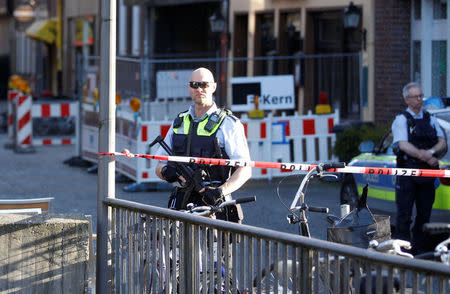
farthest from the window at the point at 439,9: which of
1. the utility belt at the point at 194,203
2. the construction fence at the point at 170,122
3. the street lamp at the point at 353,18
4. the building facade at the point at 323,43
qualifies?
the utility belt at the point at 194,203

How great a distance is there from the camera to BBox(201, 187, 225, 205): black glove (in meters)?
6.12

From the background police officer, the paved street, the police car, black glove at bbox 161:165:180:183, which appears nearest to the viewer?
black glove at bbox 161:165:180:183

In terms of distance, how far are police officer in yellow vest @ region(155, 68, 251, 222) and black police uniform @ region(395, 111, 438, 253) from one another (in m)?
3.16

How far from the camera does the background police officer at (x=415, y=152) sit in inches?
360

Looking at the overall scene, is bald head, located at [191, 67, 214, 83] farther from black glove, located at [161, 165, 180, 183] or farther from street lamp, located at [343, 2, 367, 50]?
street lamp, located at [343, 2, 367, 50]

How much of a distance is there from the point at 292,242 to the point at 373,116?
1260 cm

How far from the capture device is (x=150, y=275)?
5.60 metres

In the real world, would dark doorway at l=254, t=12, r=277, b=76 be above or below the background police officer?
above

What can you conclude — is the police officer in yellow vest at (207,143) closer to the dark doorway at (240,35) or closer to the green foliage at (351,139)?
the green foliage at (351,139)

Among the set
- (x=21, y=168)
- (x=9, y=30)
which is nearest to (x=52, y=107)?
(x=21, y=168)

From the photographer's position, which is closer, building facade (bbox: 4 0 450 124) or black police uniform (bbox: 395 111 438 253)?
black police uniform (bbox: 395 111 438 253)

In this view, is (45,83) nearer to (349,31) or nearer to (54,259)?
(349,31)

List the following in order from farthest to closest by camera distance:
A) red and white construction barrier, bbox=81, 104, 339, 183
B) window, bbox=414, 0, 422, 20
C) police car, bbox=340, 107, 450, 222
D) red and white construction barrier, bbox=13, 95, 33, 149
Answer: red and white construction barrier, bbox=13, 95, 33, 149, window, bbox=414, 0, 422, 20, red and white construction barrier, bbox=81, 104, 339, 183, police car, bbox=340, 107, 450, 222

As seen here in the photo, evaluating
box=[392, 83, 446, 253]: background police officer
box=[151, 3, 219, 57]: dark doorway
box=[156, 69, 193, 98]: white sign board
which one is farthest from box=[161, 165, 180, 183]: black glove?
box=[151, 3, 219, 57]: dark doorway
